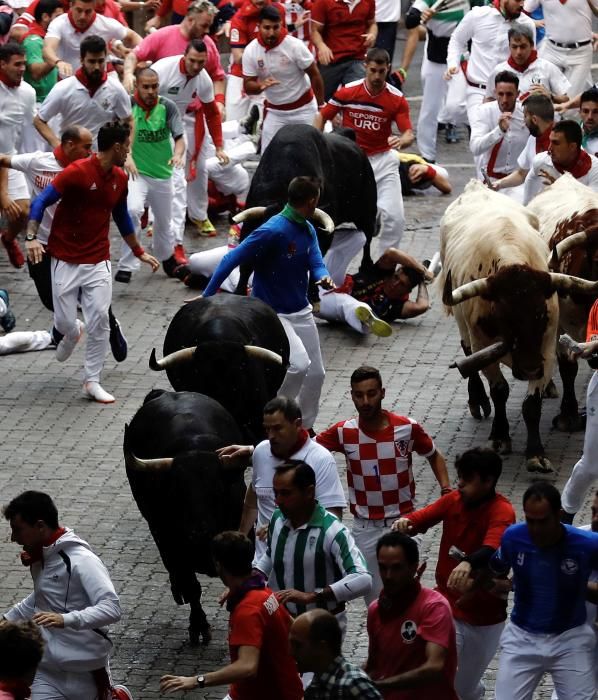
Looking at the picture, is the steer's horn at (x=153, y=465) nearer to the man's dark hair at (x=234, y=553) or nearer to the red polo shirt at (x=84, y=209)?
the man's dark hair at (x=234, y=553)

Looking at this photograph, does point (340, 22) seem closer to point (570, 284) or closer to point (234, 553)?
point (570, 284)

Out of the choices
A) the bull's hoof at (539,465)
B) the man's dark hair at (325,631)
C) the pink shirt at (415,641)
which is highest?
the man's dark hair at (325,631)

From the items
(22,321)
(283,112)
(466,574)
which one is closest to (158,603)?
(466,574)

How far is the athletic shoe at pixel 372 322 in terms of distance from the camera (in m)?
13.0

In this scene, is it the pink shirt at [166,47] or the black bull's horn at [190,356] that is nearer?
the black bull's horn at [190,356]

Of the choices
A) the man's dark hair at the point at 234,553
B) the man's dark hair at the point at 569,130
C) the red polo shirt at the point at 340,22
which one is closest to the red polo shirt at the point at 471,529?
the man's dark hair at the point at 234,553

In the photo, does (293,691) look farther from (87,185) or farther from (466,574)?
(87,185)

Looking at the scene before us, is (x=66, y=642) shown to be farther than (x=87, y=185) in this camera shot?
No

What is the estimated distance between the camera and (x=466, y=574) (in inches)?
301

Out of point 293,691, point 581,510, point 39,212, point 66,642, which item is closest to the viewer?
point 293,691

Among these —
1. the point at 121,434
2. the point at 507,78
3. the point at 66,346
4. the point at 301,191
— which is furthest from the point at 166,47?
the point at 301,191

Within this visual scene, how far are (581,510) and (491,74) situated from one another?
834 centimetres

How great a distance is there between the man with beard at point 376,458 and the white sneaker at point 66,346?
5074 millimetres

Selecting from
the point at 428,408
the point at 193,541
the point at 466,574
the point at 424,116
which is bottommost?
the point at 424,116
